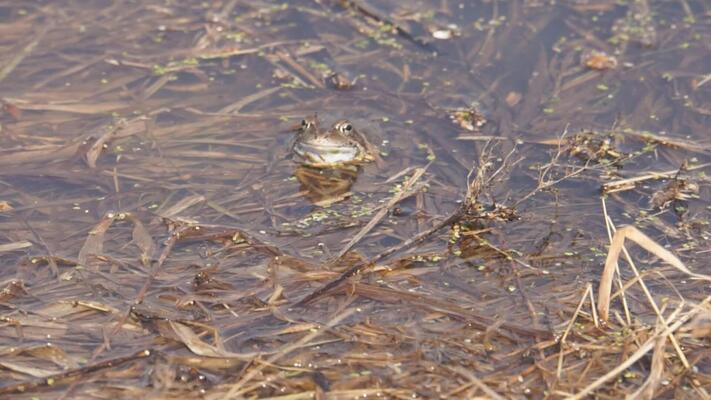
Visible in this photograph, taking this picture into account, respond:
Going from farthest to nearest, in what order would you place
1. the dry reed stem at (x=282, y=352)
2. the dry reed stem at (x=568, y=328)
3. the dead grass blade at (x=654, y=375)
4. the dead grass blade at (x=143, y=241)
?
the dead grass blade at (x=143, y=241)
the dry reed stem at (x=568, y=328)
the dry reed stem at (x=282, y=352)
the dead grass blade at (x=654, y=375)

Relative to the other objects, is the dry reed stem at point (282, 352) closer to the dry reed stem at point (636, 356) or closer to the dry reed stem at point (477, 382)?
the dry reed stem at point (477, 382)

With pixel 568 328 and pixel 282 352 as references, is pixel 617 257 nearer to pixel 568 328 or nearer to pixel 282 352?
pixel 568 328

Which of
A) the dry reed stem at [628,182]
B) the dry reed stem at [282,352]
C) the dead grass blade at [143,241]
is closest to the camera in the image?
the dry reed stem at [282,352]

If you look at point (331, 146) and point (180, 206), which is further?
point (331, 146)

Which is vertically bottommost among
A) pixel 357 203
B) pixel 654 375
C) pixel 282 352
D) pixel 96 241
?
pixel 357 203

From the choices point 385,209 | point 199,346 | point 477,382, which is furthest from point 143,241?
point 477,382

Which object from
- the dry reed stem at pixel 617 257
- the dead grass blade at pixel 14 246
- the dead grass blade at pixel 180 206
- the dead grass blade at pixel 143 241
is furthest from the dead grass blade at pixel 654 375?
the dead grass blade at pixel 14 246
